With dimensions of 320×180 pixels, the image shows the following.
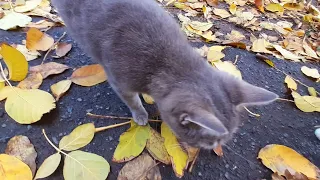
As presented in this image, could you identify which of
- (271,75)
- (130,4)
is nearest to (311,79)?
(271,75)

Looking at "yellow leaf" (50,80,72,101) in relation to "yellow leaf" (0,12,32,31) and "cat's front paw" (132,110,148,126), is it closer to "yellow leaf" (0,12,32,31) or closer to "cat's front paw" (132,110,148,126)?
"cat's front paw" (132,110,148,126)

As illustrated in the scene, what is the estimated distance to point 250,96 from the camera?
0.97 meters

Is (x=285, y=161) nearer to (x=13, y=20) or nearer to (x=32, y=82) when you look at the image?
(x=32, y=82)

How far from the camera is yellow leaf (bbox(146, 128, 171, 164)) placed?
1065 mm

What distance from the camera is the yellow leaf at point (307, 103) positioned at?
129cm

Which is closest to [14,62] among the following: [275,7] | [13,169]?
[13,169]

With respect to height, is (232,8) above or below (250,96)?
below

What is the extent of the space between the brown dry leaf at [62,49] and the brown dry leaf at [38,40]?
37 millimetres

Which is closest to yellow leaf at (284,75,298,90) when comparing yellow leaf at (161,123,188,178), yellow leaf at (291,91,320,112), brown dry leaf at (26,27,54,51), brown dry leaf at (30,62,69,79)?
yellow leaf at (291,91,320,112)

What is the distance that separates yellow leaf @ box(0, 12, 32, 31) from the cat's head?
0.93 meters

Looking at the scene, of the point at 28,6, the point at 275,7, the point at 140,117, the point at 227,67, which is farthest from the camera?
the point at 275,7

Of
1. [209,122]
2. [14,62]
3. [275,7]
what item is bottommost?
[275,7]

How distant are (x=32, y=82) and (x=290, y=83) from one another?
1.05m

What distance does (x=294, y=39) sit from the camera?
186 cm
